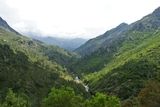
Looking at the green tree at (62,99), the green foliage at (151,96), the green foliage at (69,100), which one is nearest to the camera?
the green foliage at (151,96)

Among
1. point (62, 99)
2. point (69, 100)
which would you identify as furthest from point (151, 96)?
point (62, 99)

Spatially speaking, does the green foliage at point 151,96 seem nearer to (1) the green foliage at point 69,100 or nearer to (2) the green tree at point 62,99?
(1) the green foliage at point 69,100

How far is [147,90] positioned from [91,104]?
3748 centimetres

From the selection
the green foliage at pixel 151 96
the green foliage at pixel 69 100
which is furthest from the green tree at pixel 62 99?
the green foliage at pixel 151 96

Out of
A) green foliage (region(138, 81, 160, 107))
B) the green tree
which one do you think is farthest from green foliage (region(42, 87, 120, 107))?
green foliage (region(138, 81, 160, 107))

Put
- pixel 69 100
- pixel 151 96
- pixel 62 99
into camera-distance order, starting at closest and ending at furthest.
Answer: pixel 151 96
pixel 69 100
pixel 62 99

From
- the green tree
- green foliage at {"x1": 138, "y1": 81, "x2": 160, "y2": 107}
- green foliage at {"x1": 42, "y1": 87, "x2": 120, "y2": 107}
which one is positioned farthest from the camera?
green foliage at {"x1": 42, "y1": 87, "x2": 120, "y2": 107}

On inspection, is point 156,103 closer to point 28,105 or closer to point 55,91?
point 55,91

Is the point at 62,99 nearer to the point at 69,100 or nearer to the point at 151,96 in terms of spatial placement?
the point at 69,100

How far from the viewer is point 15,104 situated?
6156 inches

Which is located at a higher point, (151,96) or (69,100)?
(69,100)

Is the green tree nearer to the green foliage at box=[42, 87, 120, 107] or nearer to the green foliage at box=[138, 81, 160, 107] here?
the green foliage at box=[42, 87, 120, 107]

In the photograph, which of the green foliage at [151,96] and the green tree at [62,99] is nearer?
the green foliage at [151,96]

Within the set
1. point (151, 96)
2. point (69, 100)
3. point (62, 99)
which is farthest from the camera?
point (62, 99)
